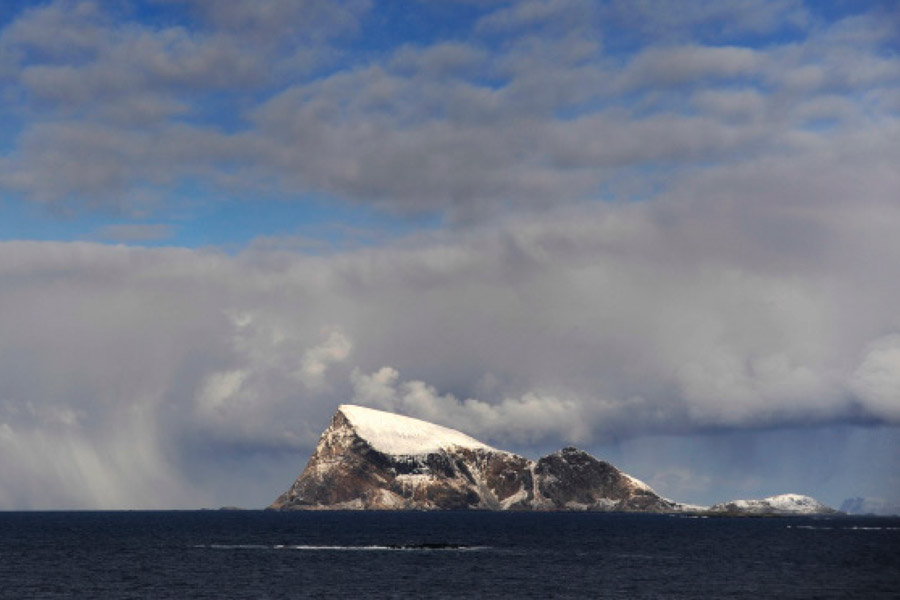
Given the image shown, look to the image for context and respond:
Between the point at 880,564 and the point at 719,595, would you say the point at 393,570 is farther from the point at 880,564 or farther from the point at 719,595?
the point at 880,564

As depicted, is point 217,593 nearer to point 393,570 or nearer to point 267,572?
point 267,572

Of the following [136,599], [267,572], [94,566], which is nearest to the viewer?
[136,599]

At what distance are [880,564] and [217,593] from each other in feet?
437

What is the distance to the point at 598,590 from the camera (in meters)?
147

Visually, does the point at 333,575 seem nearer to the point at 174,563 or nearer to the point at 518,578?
the point at 518,578

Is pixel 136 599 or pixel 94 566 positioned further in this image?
pixel 94 566

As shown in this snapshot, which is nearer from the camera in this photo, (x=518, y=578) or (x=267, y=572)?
(x=518, y=578)

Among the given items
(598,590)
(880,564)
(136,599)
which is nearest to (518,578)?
(598,590)

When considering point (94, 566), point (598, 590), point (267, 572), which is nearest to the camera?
point (598, 590)

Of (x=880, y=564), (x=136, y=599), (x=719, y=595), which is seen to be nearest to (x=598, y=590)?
(x=719, y=595)

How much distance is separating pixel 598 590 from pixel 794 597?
2789cm

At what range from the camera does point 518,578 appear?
166m

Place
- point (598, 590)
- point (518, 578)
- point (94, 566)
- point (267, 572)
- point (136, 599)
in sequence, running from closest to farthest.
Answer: point (136, 599) < point (598, 590) < point (518, 578) < point (267, 572) < point (94, 566)

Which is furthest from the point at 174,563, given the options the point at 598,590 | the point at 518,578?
the point at 598,590
